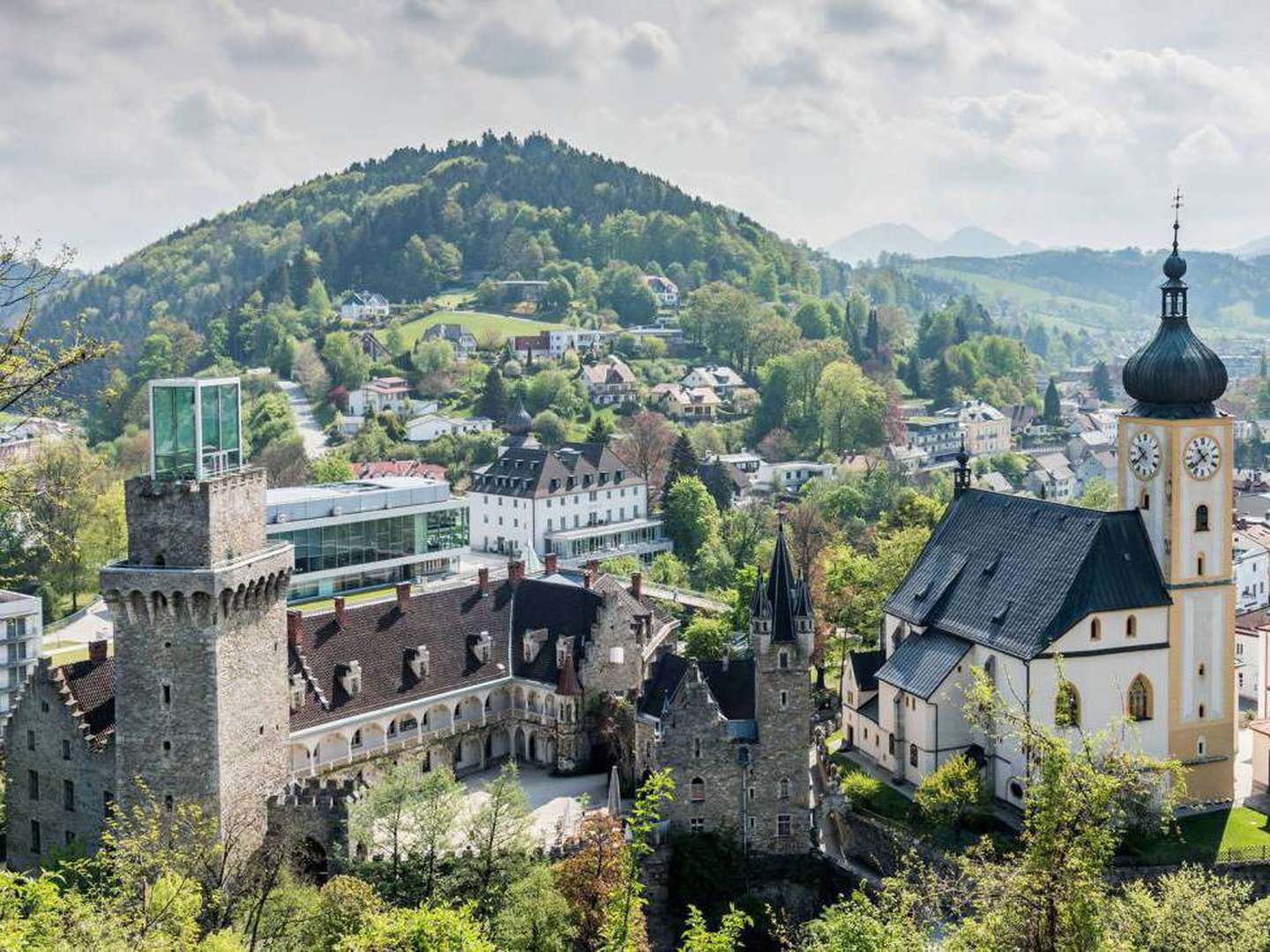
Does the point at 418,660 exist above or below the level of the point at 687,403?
below

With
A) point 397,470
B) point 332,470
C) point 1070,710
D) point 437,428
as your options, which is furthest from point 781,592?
point 437,428

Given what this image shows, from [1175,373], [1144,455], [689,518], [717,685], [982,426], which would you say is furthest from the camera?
[982,426]

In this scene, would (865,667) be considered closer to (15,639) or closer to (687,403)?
(15,639)

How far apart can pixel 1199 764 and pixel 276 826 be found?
32.8 metres

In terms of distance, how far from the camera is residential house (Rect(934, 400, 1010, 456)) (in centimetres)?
16150

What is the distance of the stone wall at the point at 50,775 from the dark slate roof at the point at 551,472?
2286 inches

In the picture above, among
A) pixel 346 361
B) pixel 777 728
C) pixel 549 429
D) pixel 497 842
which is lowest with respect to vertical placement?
pixel 497 842

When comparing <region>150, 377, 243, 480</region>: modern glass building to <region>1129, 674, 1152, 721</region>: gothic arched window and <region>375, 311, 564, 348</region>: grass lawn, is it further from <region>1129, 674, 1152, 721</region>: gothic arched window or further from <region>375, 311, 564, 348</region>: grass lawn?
<region>375, 311, 564, 348</region>: grass lawn

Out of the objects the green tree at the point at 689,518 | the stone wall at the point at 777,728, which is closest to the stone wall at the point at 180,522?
the stone wall at the point at 777,728

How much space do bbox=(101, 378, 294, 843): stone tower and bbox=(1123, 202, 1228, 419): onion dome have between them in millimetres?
31328

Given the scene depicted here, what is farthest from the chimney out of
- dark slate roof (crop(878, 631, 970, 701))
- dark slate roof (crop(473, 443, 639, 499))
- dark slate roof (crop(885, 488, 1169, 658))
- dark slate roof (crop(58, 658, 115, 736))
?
dark slate roof (crop(473, 443, 639, 499))

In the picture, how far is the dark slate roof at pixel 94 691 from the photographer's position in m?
49.4

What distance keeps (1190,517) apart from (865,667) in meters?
14.7

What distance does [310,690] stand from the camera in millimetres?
53781
